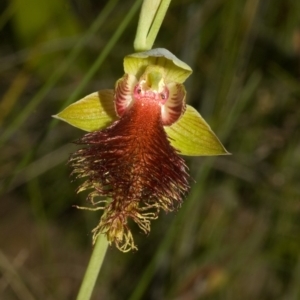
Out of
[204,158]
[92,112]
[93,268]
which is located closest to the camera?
[93,268]

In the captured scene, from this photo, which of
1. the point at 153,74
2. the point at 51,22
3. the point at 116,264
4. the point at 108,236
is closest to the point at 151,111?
the point at 153,74

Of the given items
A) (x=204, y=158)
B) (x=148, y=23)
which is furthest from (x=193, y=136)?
(x=204, y=158)

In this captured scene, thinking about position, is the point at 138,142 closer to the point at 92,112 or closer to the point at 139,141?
the point at 139,141

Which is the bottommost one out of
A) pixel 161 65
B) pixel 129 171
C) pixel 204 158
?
pixel 204 158

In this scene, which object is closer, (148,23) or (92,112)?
(148,23)

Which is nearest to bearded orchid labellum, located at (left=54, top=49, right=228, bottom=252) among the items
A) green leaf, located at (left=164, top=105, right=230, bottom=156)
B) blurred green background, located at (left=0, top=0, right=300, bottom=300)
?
green leaf, located at (left=164, top=105, right=230, bottom=156)

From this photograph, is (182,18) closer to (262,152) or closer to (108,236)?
(262,152)
